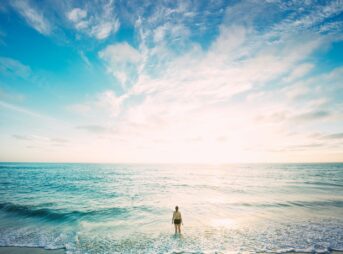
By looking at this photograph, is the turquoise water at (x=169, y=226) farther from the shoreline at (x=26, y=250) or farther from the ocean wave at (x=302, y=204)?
the shoreline at (x=26, y=250)

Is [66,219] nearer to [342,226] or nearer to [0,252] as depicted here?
[0,252]

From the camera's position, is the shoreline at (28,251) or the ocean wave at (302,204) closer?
the shoreline at (28,251)

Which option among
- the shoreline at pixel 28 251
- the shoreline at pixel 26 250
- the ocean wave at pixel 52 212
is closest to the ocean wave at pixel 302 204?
the shoreline at pixel 28 251

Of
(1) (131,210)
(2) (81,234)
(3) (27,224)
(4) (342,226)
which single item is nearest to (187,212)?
(1) (131,210)

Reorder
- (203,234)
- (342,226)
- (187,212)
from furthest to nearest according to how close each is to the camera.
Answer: (187,212), (342,226), (203,234)

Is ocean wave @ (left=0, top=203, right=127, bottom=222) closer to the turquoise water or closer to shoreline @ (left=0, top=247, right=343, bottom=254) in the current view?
the turquoise water

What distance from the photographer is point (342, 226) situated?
15.1 m

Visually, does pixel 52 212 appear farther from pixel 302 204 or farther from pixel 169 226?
pixel 302 204

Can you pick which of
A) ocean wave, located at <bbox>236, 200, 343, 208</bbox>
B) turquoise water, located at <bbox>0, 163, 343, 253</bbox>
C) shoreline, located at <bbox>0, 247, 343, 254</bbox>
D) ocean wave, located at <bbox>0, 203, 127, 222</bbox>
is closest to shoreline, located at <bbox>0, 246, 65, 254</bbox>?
shoreline, located at <bbox>0, 247, 343, 254</bbox>

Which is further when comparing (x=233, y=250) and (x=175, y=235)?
(x=175, y=235)

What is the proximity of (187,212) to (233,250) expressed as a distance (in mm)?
8899

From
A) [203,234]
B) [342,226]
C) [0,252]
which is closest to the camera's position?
[0,252]

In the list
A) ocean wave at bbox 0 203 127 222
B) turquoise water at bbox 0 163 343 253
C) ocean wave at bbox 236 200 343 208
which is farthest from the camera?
ocean wave at bbox 236 200 343 208

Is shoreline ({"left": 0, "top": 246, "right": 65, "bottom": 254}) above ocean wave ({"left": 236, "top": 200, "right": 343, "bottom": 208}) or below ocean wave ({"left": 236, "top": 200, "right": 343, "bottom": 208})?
below
